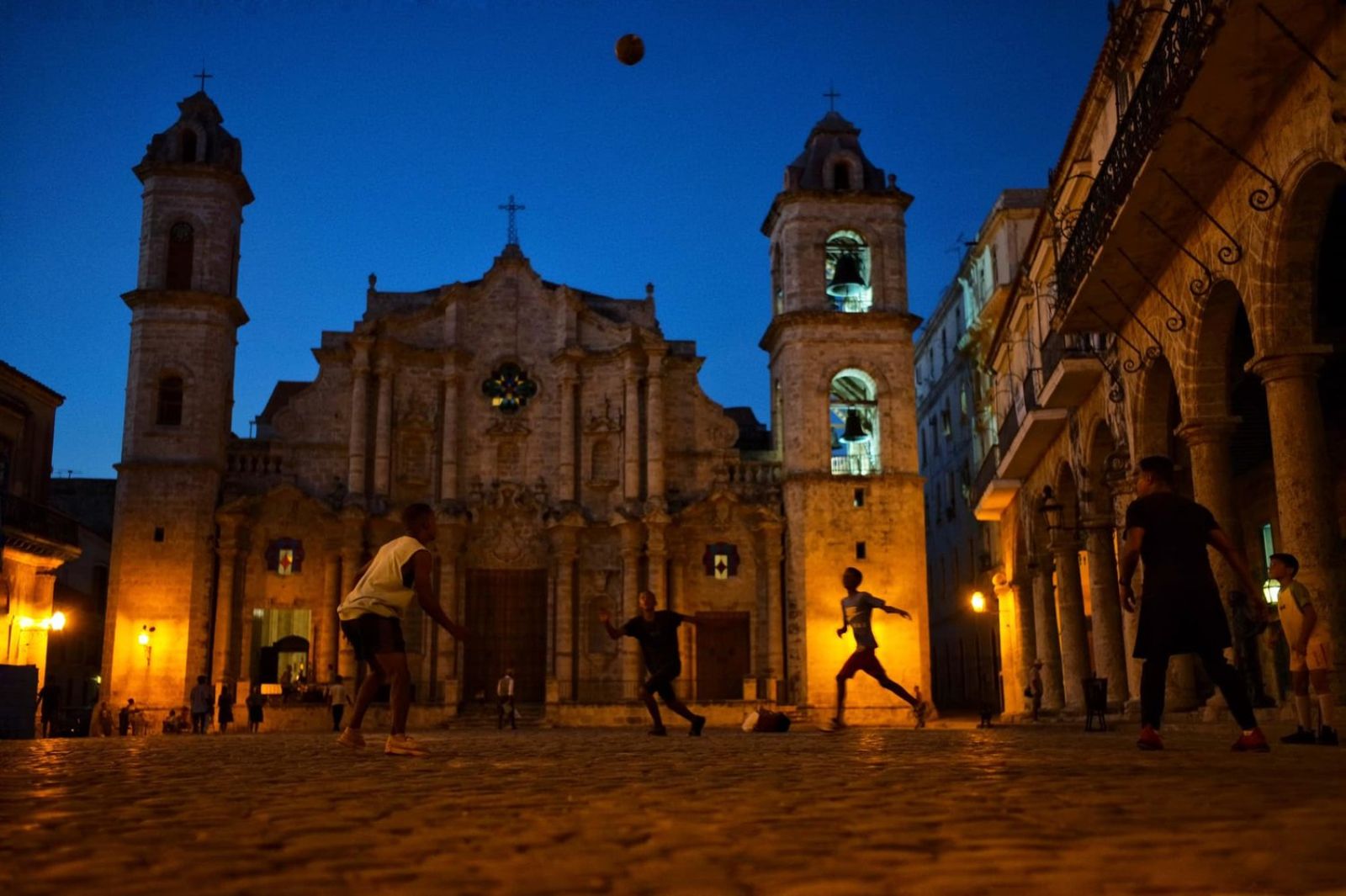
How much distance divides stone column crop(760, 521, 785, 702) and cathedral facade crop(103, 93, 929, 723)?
0.26ft

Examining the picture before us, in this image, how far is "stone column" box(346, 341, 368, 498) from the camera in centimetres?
3606

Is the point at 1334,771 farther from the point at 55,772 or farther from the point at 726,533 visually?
the point at 726,533

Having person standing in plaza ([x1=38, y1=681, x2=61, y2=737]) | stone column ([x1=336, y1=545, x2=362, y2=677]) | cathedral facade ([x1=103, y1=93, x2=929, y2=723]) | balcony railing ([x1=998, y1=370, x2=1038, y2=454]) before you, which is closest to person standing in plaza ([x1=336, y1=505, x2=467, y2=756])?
balcony railing ([x1=998, y1=370, x2=1038, y2=454])

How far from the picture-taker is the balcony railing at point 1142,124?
1125cm

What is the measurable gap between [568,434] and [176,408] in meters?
10.8

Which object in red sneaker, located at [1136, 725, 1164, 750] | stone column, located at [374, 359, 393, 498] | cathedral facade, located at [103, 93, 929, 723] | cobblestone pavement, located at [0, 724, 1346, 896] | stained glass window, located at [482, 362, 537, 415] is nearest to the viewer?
cobblestone pavement, located at [0, 724, 1346, 896]

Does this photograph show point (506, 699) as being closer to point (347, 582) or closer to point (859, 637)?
point (347, 582)

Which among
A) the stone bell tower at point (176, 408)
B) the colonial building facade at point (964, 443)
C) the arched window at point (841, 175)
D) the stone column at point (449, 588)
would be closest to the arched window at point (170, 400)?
the stone bell tower at point (176, 408)

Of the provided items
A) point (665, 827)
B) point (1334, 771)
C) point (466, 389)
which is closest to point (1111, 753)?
point (1334, 771)

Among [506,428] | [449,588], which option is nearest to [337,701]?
[449,588]

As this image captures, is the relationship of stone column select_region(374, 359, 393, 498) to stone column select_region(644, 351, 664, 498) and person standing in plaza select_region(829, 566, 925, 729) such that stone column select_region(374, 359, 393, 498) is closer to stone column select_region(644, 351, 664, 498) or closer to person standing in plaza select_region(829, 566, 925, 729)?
stone column select_region(644, 351, 664, 498)

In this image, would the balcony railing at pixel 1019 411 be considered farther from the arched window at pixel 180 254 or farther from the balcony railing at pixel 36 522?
the arched window at pixel 180 254

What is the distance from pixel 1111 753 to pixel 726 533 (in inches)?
1151

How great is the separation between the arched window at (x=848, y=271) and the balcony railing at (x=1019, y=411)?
9.58 m
